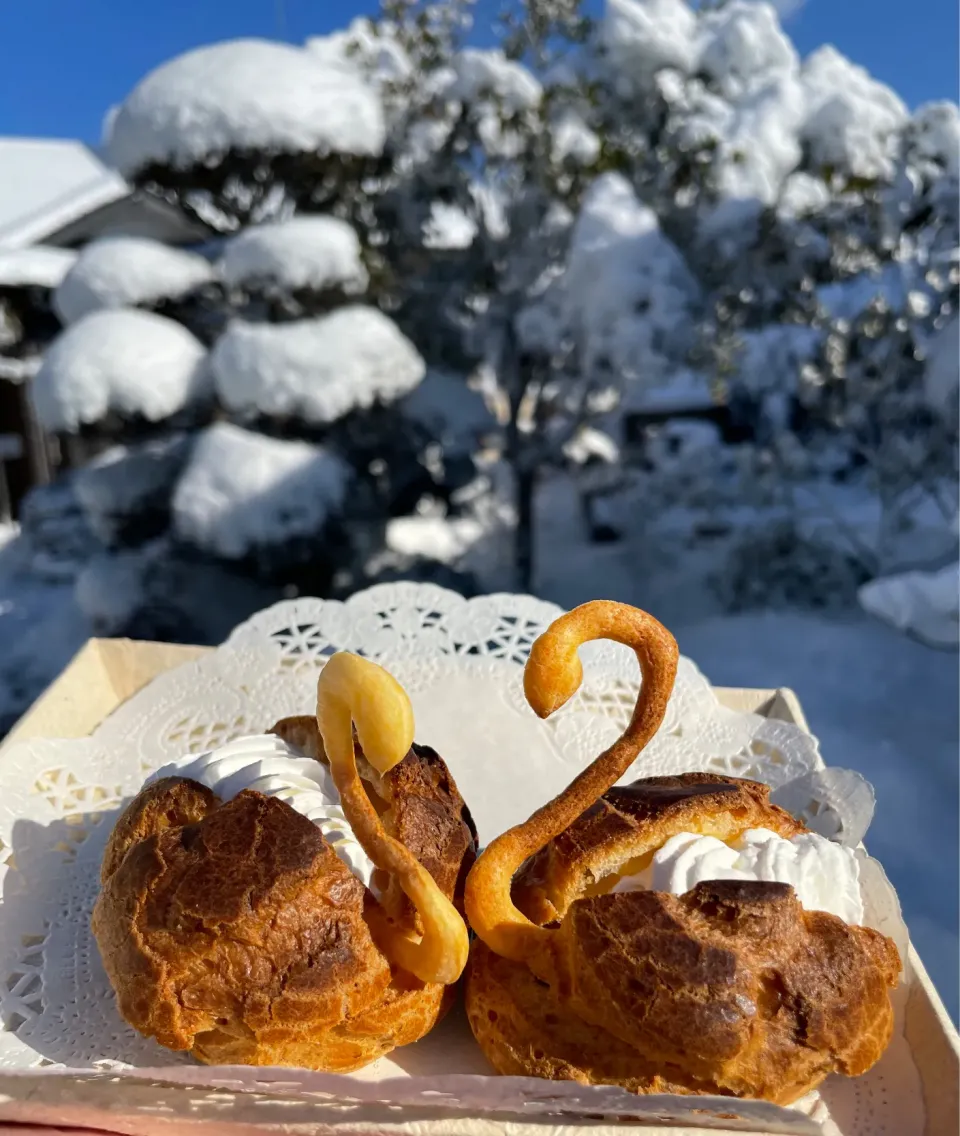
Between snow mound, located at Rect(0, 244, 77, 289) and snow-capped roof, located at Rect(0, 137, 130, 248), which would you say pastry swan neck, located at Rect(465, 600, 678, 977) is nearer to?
snow mound, located at Rect(0, 244, 77, 289)

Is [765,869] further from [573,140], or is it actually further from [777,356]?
[573,140]

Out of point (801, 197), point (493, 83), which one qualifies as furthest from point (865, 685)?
point (493, 83)

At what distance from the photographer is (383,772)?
1.05 metres

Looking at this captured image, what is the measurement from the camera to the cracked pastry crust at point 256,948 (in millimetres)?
1027

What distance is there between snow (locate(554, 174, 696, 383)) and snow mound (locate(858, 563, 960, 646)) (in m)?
1.80

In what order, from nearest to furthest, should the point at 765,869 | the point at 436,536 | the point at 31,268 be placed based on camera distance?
the point at 765,869, the point at 31,268, the point at 436,536

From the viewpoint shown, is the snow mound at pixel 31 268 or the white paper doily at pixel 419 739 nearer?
the white paper doily at pixel 419 739

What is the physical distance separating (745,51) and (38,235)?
576cm

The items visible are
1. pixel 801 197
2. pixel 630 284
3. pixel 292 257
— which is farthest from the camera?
pixel 801 197

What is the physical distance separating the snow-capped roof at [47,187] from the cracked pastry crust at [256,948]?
686cm

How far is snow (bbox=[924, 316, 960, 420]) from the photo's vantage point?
337 cm

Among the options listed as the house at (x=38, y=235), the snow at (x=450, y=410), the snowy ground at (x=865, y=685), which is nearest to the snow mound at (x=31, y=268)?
Answer: the house at (x=38, y=235)

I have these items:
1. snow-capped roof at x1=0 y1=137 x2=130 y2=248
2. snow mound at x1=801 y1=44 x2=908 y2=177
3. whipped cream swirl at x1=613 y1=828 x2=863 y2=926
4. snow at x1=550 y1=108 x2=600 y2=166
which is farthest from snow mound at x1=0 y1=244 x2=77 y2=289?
whipped cream swirl at x1=613 y1=828 x2=863 y2=926

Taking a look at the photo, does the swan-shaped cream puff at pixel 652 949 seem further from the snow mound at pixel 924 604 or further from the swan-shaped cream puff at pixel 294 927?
the snow mound at pixel 924 604
